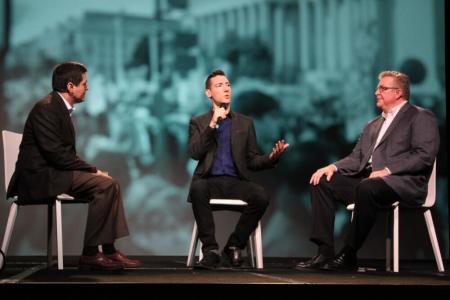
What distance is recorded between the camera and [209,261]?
4.43 m

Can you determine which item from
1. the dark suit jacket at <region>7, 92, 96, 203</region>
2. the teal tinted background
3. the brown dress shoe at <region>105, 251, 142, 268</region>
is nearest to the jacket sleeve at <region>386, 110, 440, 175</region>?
the teal tinted background

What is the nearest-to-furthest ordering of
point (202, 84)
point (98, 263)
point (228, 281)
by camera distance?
point (228, 281)
point (98, 263)
point (202, 84)

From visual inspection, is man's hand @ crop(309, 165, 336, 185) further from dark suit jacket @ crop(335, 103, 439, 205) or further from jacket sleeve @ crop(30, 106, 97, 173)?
jacket sleeve @ crop(30, 106, 97, 173)

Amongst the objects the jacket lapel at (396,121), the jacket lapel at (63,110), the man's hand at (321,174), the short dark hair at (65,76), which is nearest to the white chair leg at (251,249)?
the man's hand at (321,174)

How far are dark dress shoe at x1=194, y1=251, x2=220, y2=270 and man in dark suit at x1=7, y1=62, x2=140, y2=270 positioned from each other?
38 cm

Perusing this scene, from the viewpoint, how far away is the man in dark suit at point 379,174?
4.41 metres

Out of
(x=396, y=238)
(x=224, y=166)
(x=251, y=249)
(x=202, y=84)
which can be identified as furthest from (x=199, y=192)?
(x=202, y=84)

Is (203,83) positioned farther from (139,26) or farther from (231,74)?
(139,26)

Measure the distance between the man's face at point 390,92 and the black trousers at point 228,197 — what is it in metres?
0.91

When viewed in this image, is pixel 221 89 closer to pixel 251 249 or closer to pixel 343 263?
pixel 251 249

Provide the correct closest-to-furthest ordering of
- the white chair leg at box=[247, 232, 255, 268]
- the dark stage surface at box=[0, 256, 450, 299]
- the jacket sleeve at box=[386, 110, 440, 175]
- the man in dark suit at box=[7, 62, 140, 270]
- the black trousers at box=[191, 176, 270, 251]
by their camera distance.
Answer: the dark stage surface at box=[0, 256, 450, 299] < the man in dark suit at box=[7, 62, 140, 270] < the jacket sleeve at box=[386, 110, 440, 175] < the black trousers at box=[191, 176, 270, 251] < the white chair leg at box=[247, 232, 255, 268]

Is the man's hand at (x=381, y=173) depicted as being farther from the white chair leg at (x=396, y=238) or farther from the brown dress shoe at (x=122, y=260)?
the brown dress shoe at (x=122, y=260)

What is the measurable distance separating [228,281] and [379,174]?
1.38 meters

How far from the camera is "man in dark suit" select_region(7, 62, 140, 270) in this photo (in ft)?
14.3
